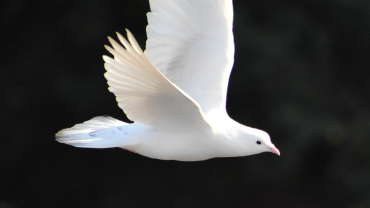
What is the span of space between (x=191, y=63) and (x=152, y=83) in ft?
1.73

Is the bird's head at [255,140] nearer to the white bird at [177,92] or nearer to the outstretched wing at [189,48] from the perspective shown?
the white bird at [177,92]

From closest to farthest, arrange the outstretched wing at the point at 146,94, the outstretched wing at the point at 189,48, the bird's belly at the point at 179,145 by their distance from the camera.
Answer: the outstretched wing at the point at 146,94 < the bird's belly at the point at 179,145 < the outstretched wing at the point at 189,48

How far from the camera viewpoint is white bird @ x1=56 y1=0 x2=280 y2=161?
1375mm

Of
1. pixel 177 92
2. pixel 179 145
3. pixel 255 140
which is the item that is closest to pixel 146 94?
pixel 177 92

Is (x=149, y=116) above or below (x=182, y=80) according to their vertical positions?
below

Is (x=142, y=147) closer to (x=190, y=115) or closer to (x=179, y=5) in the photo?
(x=190, y=115)

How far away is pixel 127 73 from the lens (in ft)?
4.45

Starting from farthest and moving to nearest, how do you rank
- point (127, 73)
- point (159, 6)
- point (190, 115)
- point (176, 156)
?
point (159, 6), point (176, 156), point (190, 115), point (127, 73)

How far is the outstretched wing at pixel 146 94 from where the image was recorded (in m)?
1.29

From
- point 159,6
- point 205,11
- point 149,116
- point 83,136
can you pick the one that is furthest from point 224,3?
point 83,136

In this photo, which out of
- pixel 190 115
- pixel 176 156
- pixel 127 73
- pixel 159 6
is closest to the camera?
pixel 127 73

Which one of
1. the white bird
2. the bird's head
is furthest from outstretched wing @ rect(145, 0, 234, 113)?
the bird's head

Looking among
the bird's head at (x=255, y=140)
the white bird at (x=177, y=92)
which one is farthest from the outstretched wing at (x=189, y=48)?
the bird's head at (x=255, y=140)

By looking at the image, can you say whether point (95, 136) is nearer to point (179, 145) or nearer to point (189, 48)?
point (179, 145)
